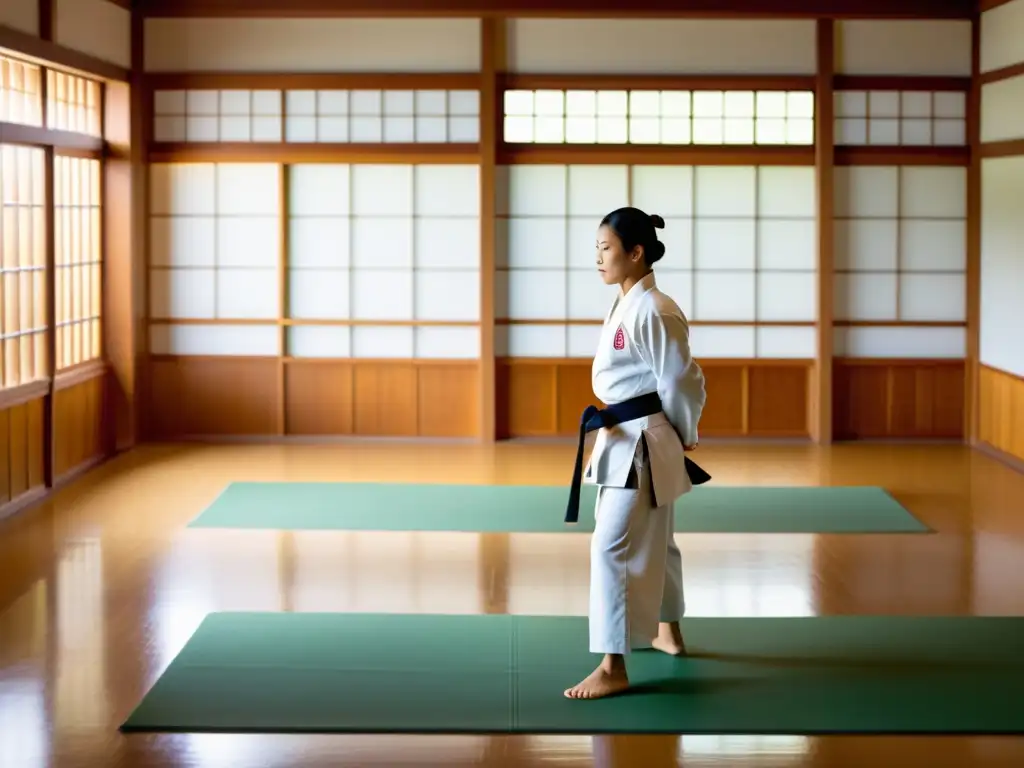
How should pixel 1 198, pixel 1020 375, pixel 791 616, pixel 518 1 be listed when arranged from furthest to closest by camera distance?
pixel 518 1
pixel 1020 375
pixel 1 198
pixel 791 616

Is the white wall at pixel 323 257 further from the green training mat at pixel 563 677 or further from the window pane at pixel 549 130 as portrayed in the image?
the green training mat at pixel 563 677

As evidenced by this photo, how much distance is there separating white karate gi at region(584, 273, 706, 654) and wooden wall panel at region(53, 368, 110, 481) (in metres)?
4.13

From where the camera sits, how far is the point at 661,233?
8930 millimetres

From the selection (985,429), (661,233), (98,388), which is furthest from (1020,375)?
(98,388)

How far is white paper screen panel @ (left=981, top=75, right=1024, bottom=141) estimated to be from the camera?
8117 mm

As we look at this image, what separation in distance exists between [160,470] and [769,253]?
379 centimetres

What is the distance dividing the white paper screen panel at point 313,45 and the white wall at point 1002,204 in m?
2.97

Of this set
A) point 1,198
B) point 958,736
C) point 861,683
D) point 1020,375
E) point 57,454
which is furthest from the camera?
point 1020,375

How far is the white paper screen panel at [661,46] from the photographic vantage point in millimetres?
8867

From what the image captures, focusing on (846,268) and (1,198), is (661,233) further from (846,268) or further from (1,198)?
(1,198)

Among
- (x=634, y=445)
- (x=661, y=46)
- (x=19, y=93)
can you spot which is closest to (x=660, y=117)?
(x=661, y=46)

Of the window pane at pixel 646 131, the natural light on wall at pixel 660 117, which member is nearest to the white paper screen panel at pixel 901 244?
the natural light on wall at pixel 660 117

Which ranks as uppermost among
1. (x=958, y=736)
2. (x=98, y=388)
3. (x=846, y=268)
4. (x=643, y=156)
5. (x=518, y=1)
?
(x=518, y=1)

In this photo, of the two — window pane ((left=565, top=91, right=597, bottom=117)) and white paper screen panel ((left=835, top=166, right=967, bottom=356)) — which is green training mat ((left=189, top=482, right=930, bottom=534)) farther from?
window pane ((left=565, top=91, right=597, bottom=117))
